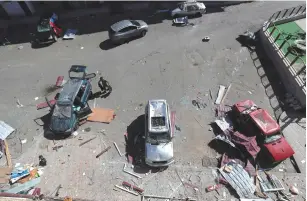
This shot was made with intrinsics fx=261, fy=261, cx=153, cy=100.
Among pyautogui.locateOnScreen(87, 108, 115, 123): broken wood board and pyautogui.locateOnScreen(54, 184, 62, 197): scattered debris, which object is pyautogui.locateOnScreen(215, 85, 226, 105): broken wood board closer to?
pyautogui.locateOnScreen(87, 108, 115, 123): broken wood board

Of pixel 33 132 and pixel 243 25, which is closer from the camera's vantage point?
pixel 33 132

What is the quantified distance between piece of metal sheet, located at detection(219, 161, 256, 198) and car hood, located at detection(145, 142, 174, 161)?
3091 millimetres

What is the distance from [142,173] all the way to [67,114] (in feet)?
19.0

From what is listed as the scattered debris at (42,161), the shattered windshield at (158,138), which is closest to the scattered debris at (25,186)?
the scattered debris at (42,161)

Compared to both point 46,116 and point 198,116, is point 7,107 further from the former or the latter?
point 198,116

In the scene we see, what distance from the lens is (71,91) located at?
1666cm

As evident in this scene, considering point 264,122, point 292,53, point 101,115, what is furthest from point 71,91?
point 292,53

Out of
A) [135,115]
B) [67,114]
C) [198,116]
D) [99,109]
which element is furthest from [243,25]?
[67,114]

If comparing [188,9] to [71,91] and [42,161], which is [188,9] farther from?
[42,161]

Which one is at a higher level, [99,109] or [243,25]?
[243,25]

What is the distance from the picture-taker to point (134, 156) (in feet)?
50.6

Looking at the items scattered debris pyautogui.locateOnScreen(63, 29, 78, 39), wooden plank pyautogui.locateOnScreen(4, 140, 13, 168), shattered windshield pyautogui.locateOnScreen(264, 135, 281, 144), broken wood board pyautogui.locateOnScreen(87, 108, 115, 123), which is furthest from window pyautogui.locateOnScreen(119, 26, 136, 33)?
shattered windshield pyautogui.locateOnScreen(264, 135, 281, 144)

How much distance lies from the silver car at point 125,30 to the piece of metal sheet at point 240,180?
511 inches

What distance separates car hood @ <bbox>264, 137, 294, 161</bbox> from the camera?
14439mm
